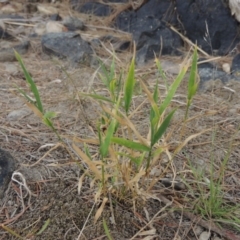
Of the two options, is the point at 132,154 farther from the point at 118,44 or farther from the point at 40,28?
the point at 40,28

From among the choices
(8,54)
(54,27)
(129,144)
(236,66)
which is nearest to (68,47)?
(8,54)

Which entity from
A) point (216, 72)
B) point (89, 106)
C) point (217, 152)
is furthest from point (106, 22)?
point (217, 152)

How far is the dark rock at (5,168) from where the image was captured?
1601 mm

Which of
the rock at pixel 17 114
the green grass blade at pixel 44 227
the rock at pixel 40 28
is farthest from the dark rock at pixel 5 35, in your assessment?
the green grass blade at pixel 44 227

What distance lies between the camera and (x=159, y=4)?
3.43 m

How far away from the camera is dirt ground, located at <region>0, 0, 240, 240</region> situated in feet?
4.85

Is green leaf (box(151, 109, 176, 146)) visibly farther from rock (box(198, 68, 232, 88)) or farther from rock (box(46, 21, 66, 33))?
rock (box(46, 21, 66, 33))

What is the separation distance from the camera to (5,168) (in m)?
1.64

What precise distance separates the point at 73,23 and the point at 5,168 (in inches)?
88.6

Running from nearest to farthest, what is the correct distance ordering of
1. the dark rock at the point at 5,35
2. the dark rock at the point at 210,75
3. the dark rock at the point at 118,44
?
the dark rock at the point at 210,75 → the dark rock at the point at 118,44 → the dark rock at the point at 5,35

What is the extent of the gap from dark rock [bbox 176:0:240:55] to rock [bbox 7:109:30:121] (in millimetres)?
1415

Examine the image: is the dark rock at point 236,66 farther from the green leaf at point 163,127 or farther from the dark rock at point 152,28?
the green leaf at point 163,127

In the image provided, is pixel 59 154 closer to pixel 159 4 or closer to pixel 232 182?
pixel 232 182

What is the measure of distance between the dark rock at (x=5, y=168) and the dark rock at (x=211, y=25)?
1.78 m
